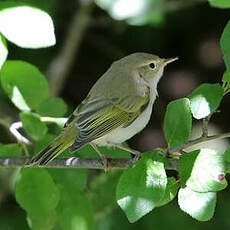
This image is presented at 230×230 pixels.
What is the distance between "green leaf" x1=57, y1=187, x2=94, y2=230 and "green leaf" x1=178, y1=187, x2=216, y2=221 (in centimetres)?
64

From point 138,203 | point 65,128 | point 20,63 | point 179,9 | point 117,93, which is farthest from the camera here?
point 179,9

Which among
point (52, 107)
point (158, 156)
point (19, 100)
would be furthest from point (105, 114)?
point (158, 156)

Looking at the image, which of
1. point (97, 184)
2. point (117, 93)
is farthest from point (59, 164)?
point (97, 184)

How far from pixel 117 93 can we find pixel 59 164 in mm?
850

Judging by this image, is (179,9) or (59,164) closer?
(59,164)

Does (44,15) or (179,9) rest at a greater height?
(44,15)

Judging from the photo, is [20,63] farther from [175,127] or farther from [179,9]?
[179,9]

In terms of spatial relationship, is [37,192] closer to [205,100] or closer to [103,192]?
[205,100]

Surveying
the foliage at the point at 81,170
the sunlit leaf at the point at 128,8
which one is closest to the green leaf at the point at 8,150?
the foliage at the point at 81,170

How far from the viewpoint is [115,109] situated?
113 inches

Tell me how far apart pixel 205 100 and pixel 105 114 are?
970 mm

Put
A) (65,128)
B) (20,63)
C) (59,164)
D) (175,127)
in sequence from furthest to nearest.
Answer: (65,128) < (20,63) < (59,164) < (175,127)

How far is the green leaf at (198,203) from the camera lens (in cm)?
180

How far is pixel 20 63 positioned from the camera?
8.14 feet
